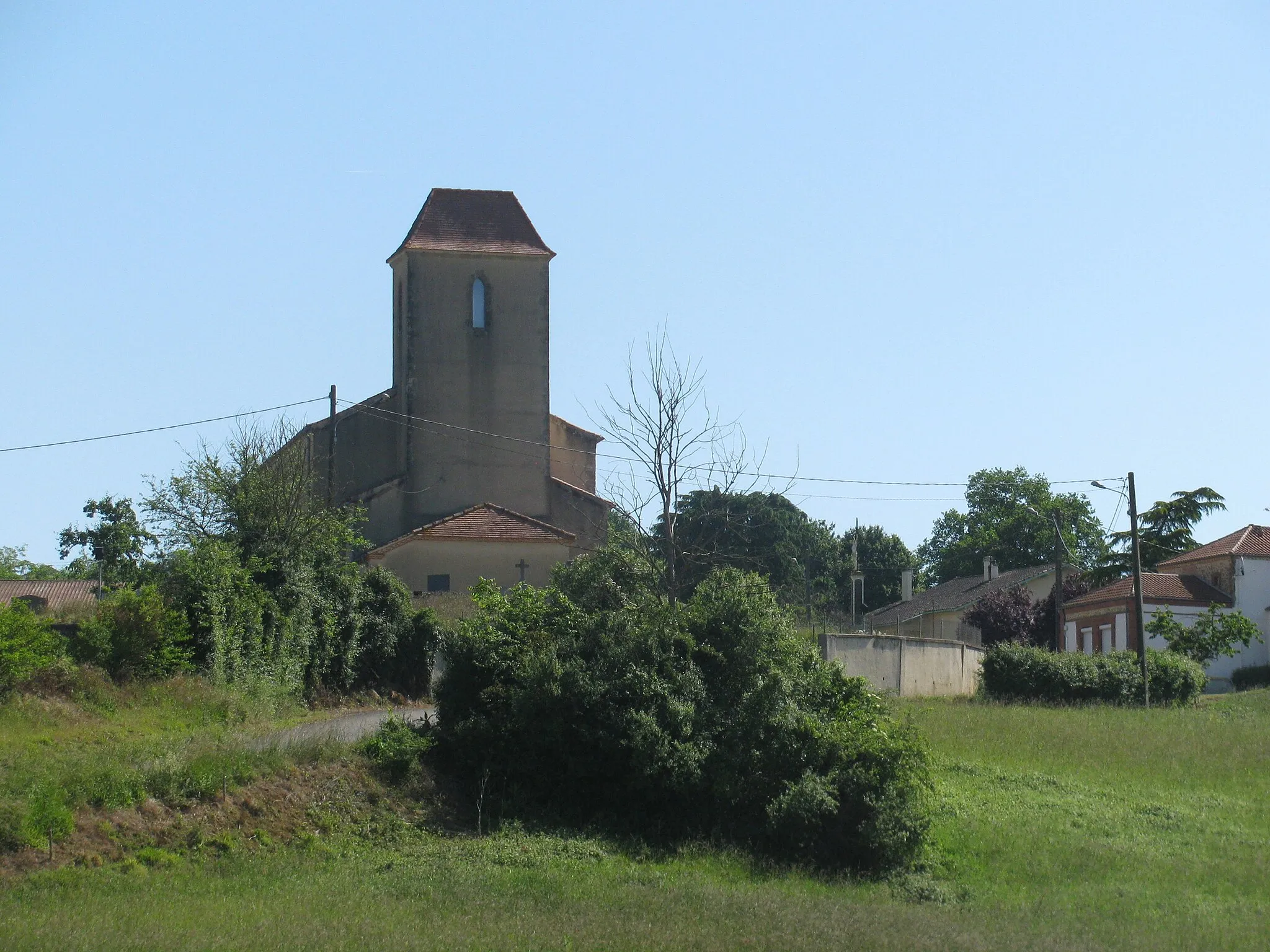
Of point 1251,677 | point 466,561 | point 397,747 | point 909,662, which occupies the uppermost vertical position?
point 466,561

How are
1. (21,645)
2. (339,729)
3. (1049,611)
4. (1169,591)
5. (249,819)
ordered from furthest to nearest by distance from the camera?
1. (1049,611)
2. (1169,591)
3. (339,729)
4. (21,645)
5. (249,819)

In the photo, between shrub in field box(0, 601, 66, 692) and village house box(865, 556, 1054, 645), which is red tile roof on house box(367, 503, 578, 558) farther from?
village house box(865, 556, 1054, 645)

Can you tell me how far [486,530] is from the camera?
136ft

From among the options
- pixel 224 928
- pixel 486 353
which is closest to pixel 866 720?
pixel 224 928

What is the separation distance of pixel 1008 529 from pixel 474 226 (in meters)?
51.5

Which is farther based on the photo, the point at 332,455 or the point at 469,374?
the point at 469,374

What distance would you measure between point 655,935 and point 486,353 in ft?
116

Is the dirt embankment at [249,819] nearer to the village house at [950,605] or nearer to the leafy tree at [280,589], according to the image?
the leafy tree at [280,589]

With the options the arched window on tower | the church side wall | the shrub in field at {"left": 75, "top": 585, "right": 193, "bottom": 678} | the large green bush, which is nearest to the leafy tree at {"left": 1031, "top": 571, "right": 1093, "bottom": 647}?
the church side wall

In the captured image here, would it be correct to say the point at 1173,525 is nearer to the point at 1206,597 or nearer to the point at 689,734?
the point at 1206,597

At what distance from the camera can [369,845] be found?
14.9 m

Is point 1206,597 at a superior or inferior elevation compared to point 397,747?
superior

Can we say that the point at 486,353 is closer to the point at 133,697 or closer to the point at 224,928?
the point at 133,697

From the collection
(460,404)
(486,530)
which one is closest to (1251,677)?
(486,530)
